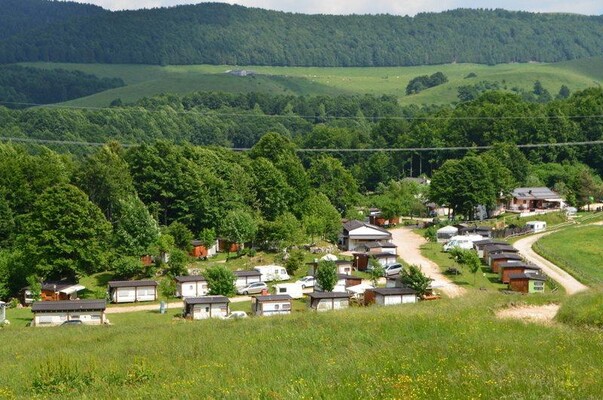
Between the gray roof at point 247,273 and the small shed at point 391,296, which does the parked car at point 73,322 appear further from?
the small shed at point 391,296

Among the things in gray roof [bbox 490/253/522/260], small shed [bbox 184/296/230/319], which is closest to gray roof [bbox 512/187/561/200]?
gray roof [bbox 490/253/522/260]

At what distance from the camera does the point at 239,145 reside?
145 m

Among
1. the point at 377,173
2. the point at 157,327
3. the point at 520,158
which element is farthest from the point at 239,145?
the point at 157,327

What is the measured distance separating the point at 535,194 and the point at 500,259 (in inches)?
1235

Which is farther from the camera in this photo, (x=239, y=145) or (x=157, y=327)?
(x=239, y=145)

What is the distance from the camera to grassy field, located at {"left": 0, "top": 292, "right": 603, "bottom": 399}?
16125mm

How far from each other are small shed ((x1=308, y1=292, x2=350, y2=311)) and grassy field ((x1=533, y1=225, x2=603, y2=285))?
14588mm

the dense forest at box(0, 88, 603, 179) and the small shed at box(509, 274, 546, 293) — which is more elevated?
the dense forest at box(0, 88, 603, 179)

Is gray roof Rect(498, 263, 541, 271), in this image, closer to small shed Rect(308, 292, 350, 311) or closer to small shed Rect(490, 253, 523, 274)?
small shed Rect(490, 253, 523, 274)

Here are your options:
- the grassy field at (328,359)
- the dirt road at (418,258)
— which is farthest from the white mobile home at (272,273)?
the grassy field at (328,359)

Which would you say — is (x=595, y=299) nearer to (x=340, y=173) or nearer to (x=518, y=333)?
(x=518, y=333)

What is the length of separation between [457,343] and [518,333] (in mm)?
2487

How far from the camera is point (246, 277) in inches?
1831

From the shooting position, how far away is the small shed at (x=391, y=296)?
3944 cm
